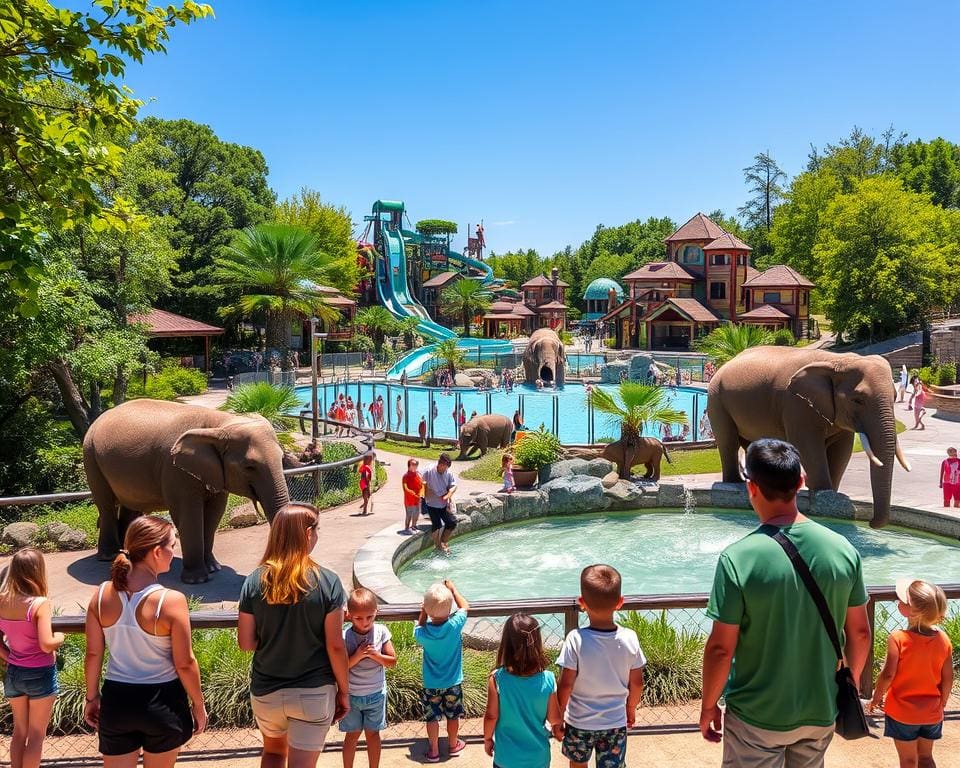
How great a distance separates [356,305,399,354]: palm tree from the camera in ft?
187

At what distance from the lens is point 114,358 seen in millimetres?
18672

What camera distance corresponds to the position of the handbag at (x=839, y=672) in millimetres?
3215

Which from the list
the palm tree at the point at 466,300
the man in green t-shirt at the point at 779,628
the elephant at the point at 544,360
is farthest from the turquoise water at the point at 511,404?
the man in green t-shirt at the point at 779,628

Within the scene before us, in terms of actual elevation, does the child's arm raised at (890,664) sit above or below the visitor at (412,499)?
above

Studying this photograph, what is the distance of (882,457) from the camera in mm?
11156

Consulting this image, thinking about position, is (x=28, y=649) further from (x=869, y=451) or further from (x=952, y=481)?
(x=952, y=481)

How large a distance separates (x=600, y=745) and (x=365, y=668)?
139 centimetres

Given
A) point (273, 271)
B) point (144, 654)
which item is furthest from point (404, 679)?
point (273, 271)

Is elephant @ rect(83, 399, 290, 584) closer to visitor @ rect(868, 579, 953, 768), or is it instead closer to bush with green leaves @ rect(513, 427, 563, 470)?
bush with green leaves @ rect(513, 427, 563, 470)

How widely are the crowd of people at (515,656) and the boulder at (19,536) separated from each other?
8.51 m

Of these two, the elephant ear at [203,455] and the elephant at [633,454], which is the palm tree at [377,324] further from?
the elephant ear at [203,455]

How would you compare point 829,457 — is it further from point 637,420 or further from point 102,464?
point 102,464

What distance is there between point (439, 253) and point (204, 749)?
81793mm

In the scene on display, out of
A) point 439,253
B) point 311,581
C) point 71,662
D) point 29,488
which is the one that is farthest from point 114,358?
point 439,253
